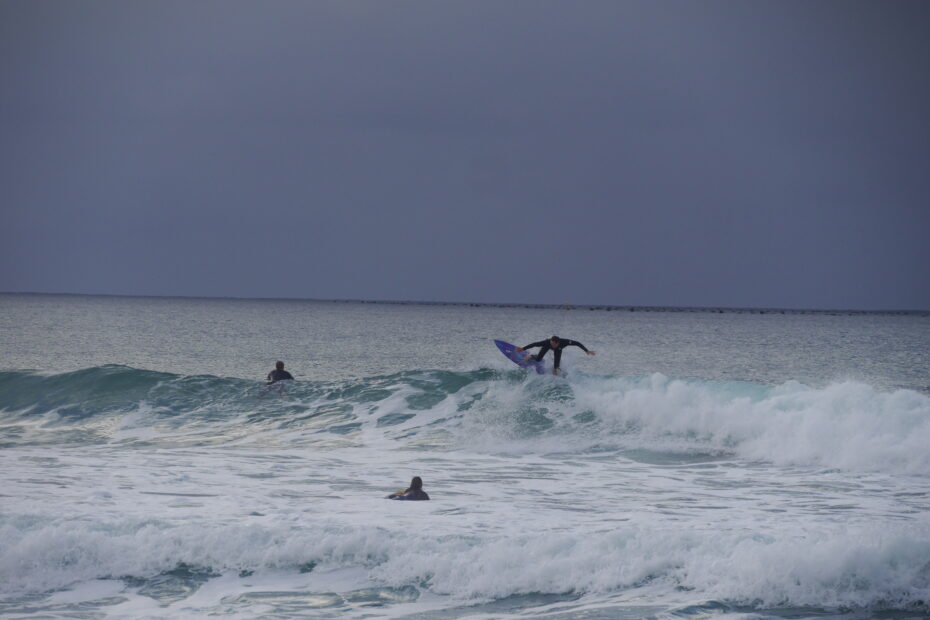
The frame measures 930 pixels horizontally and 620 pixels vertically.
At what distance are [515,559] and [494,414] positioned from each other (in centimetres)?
1472

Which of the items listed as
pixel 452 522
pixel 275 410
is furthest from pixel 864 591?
pixel 275 410

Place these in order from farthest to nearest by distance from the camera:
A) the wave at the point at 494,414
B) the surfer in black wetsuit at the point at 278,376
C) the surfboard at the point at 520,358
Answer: the surfer in black wetsuit at the point at 278,376 < the surfboard at the point at 520,358 < the wave at the point at 494,414

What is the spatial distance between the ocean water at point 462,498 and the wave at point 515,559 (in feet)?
0.11

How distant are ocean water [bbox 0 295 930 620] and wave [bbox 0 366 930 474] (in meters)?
0.10

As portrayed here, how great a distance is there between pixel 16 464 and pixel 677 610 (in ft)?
47.0

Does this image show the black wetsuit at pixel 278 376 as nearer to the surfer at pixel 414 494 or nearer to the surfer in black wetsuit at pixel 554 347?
the surfer in black wetsuit at pixel 554 347

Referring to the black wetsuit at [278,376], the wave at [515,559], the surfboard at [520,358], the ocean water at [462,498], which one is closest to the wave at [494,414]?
the ocean water at [462,498]

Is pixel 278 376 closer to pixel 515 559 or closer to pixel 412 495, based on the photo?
pixel 412 495

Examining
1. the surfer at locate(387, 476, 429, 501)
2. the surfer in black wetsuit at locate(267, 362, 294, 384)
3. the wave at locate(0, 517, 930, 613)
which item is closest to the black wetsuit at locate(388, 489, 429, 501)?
the surfer at locate(387, 476, 429, 501)

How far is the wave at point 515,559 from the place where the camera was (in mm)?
11695

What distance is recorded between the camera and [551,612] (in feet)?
36.2

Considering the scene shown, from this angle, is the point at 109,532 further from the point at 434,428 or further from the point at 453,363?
the point at 453,363

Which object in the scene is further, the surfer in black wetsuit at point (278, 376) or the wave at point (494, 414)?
the surfer in black wetsuit at point (278, 376)

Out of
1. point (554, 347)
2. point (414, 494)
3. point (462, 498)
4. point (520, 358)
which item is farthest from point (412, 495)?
point (520, 358)
